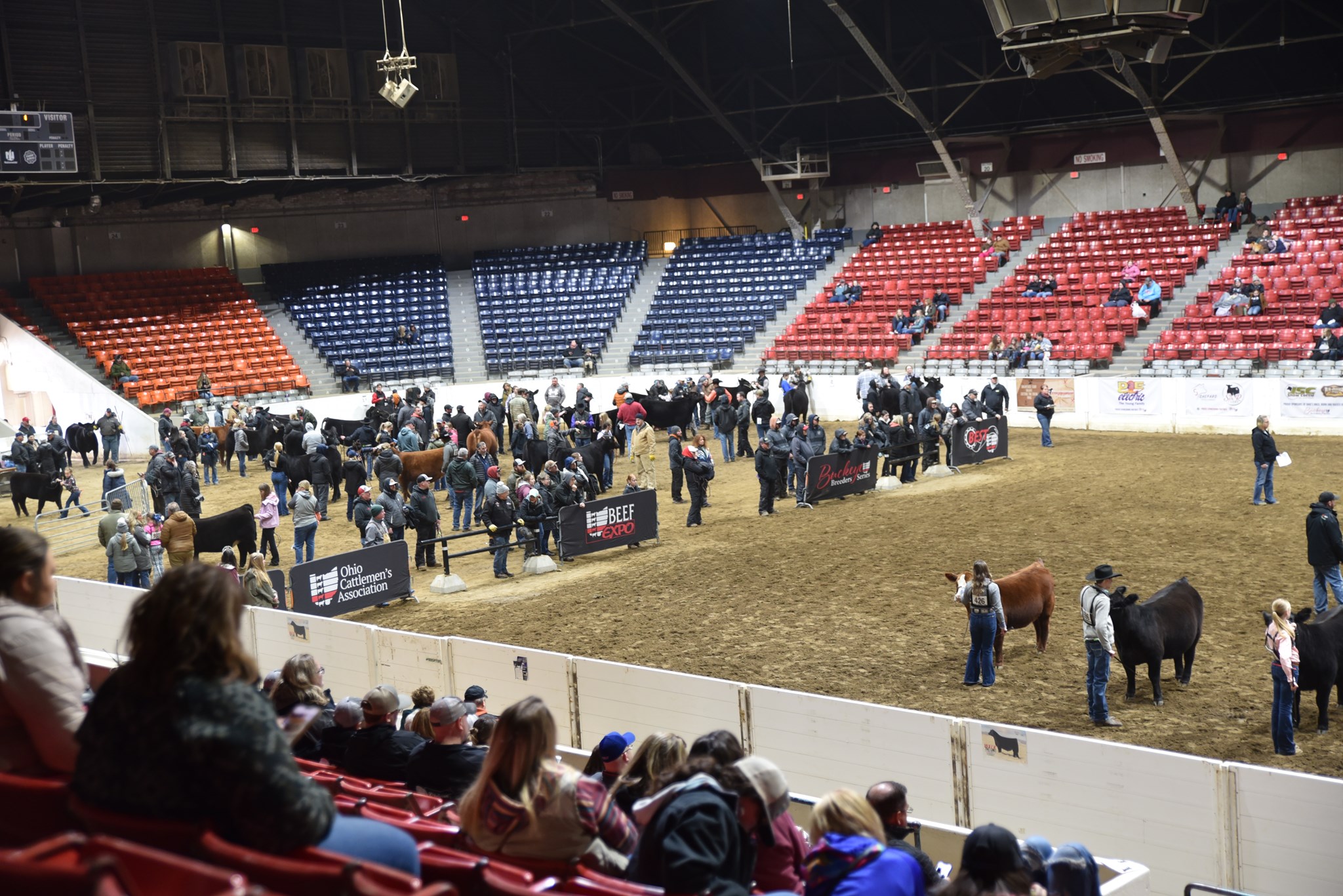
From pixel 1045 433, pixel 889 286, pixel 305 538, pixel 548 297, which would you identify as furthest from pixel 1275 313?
pixel 305 538

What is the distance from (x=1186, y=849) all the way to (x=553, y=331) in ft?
111

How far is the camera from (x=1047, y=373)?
29812mm

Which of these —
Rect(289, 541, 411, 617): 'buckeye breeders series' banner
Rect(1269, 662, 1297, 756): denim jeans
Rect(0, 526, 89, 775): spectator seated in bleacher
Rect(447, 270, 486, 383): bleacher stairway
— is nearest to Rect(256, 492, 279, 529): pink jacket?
Rect(289, 541, 411, 617): 'buckeye breeders series' banner

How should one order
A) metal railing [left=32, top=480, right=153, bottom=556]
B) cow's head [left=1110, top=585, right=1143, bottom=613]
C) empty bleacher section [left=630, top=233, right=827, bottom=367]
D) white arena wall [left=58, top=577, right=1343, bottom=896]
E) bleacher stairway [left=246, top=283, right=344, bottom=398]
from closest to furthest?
white arena wall [left=58, top=577, right=1343, bottom=896] < cow's head [left=1110, top=585, right=1143, bottom=613] < metal railing [left=32, top=480, right=153, bottom=556] < bleacher stairway [left=246, top=283, right=344, bottom=398] < empty bleacher section [left=630, top=233, right=827, bottom=367]

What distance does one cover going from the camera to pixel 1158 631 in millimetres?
11336

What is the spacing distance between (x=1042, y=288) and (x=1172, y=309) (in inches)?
149

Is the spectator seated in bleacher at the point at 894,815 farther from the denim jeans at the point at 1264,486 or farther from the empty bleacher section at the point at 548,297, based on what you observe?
the empty bleacher section at the point at 548,297

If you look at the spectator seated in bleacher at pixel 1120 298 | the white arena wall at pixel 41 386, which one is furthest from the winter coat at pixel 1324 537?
the white arena wall at pixel 41 386

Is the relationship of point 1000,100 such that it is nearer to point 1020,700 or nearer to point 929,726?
point 1020,700

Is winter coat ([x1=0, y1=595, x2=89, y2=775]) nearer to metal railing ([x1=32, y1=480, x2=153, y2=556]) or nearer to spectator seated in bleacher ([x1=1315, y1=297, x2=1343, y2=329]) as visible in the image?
metal railing ([x1=32, y1=480, x2=153, y2=556])

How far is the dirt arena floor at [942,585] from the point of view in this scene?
11742 millimetres

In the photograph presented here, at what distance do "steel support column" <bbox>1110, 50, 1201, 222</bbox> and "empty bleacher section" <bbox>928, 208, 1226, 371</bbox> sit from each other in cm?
39

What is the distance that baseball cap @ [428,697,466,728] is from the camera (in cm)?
654

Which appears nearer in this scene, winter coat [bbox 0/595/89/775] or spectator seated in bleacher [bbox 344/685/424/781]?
winter coat [bbox 0/595/89/775]
